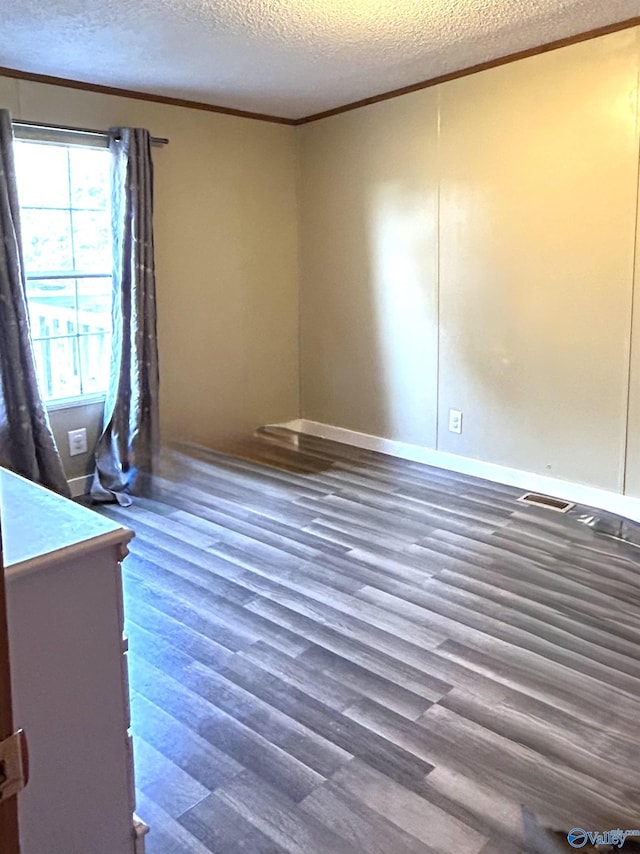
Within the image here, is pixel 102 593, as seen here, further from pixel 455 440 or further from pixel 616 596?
pixel 455 440

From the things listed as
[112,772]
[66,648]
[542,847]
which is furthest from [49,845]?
[542,847]

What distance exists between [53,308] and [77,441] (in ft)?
2.47

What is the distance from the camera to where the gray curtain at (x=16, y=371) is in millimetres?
3520

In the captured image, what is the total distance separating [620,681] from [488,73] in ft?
10.1

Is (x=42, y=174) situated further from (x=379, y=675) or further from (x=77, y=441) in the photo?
(x=379, y=675)

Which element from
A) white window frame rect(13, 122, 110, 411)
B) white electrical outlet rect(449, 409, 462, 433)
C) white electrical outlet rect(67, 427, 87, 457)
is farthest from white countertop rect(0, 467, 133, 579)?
white electrical outlet rect(449, 409, 462, 433)

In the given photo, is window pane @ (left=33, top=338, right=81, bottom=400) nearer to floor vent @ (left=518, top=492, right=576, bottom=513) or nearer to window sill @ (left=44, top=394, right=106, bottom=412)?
window sill @ (left=44, top=394, right=106, bottom=412)

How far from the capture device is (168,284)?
4.47 m

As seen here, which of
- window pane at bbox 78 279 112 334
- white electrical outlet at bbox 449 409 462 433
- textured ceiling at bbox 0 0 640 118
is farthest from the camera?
white electrical outlet at bbox 449 409 462 433

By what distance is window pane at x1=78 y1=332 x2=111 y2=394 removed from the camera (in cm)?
422

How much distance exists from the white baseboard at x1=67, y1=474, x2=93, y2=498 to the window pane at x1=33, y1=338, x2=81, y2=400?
48cm

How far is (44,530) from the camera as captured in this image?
4.31 ft

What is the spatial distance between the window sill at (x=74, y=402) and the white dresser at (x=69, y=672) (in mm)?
2747

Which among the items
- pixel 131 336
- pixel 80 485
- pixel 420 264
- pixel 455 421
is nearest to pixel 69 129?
pixel 131 336
